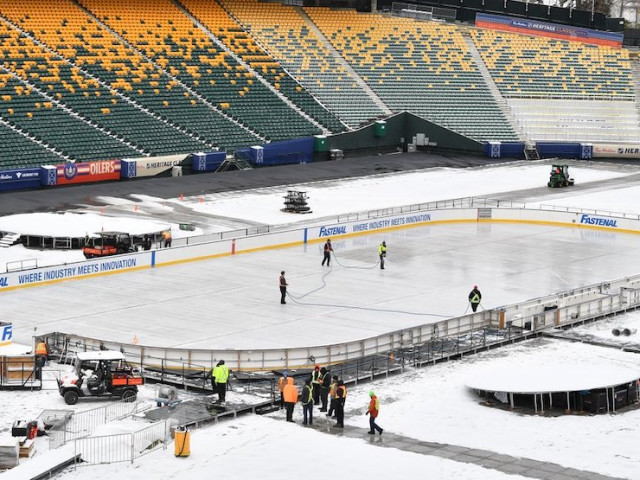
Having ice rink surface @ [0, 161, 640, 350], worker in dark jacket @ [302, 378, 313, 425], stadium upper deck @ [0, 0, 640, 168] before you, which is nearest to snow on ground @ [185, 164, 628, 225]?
ice rink surface @ [0, 161, 640, 350]

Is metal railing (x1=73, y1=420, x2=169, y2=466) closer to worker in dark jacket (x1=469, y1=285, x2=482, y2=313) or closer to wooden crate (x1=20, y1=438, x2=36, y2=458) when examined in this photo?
wooden crate (x1=20, y1=438, x2=36, y2=458)

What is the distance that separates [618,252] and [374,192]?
779 inches

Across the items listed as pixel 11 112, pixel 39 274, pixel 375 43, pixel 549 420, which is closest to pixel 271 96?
pixel 375 43

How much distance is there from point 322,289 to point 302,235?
399 inches

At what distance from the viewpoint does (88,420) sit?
3419cm

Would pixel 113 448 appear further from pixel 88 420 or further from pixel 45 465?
pixel 88 420

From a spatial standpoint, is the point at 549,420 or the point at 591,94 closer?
the point at 549,420

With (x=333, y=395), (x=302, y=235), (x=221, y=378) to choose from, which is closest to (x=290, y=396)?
(x=333, y=395)

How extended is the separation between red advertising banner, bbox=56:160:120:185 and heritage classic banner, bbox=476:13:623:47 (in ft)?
134

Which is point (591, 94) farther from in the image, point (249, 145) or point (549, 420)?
point (549, 420)

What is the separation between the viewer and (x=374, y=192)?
7925 centimetres

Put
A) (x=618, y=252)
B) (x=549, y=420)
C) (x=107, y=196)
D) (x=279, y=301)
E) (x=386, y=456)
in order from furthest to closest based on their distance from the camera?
(x=107, y=196)
(x=618, y=252)
(x=279, y=301)
(x=549, y=420)
(x=386, y=456)

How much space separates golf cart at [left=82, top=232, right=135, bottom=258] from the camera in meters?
57.0

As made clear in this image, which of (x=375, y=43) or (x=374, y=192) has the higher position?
(x=375, y=43)
